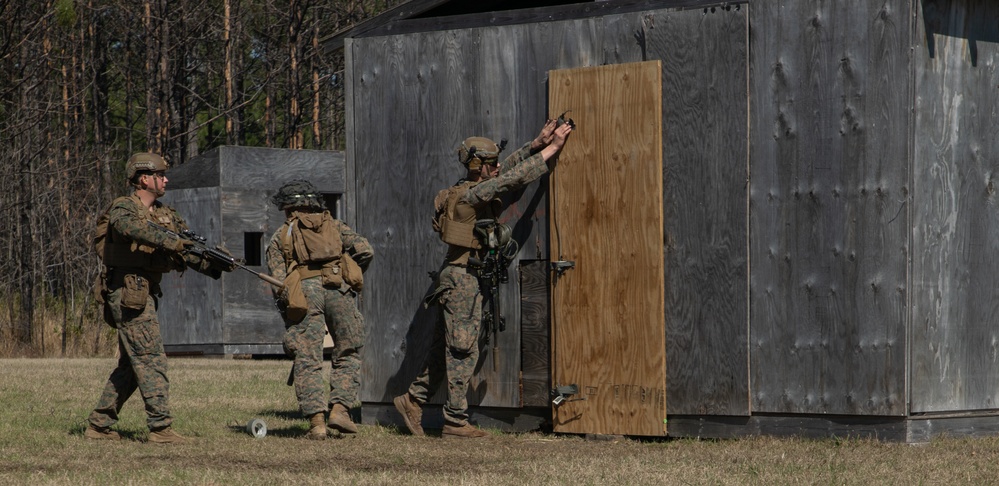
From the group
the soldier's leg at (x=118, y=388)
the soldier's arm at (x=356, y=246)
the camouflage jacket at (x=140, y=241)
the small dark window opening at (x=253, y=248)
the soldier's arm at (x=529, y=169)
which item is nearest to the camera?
the camouflage jacket at (x=140, y=241)

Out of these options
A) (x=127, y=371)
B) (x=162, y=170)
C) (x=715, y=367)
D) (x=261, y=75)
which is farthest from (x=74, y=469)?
(x=261, y=75)

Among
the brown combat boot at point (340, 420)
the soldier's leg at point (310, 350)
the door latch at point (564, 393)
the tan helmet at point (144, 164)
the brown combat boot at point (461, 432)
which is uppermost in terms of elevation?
the tan helmet at point (144, 164)

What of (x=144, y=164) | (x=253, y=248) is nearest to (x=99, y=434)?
(x=144, y=164)

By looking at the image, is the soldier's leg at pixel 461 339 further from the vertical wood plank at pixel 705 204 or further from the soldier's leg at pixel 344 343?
the vertical wood plank at pixel 705 204

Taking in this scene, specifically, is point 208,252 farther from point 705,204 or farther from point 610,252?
point 705,204

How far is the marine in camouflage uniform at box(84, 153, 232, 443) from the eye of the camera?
8.83 metres

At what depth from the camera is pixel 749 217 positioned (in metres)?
8.79

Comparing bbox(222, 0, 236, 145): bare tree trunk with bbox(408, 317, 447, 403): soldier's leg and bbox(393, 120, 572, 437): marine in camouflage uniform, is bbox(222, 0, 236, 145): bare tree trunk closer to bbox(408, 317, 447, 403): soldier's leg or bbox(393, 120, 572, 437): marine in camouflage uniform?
bbox(408, 317, 447, 403): soldier's leg

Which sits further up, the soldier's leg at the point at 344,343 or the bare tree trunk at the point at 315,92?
the bare tree trunk at the point at 315,92

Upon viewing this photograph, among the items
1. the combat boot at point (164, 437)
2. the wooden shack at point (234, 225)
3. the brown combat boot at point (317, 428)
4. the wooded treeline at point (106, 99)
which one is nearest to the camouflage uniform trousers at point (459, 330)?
the brown combat boot at point (317, 428)

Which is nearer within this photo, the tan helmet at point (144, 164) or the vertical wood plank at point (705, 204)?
the vertical wood plank at point (705, 204)

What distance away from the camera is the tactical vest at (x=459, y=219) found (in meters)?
9.28

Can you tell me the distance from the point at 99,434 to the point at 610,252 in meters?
3.81

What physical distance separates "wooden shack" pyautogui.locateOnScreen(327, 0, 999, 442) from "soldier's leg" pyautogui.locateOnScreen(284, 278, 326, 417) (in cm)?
122
